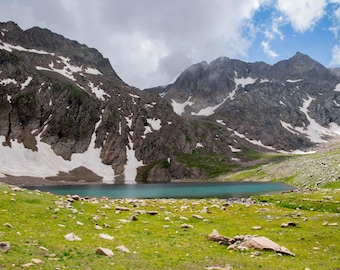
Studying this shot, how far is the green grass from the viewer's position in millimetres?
18953

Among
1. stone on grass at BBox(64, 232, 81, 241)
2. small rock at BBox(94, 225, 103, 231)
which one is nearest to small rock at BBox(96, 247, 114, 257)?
stone on grass at BBox(64, 232, 81, 241)

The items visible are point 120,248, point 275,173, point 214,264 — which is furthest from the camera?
point 275,173

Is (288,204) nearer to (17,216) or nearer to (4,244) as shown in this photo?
(17,216)

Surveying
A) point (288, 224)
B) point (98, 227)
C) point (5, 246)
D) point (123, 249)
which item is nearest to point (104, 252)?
point (123, 249)

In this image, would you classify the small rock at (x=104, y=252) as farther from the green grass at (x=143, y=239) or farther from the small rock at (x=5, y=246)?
the small rock at (x=5, y=246)

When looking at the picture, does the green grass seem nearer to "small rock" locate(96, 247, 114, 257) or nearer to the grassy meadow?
the grassy meadow

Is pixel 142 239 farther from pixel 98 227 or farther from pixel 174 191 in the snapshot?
pixel 174 191

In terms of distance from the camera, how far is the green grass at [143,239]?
19.0 metres

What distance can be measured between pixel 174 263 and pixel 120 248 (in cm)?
421

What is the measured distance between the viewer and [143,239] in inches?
1032

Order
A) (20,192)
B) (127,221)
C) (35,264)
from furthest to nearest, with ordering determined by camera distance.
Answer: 1. (20,192)
2. (127,221)
3. (35,264)

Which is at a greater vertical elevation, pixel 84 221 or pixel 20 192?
pixel 20 192

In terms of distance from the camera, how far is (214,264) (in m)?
20.3

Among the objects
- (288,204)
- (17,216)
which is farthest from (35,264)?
(288,204)
